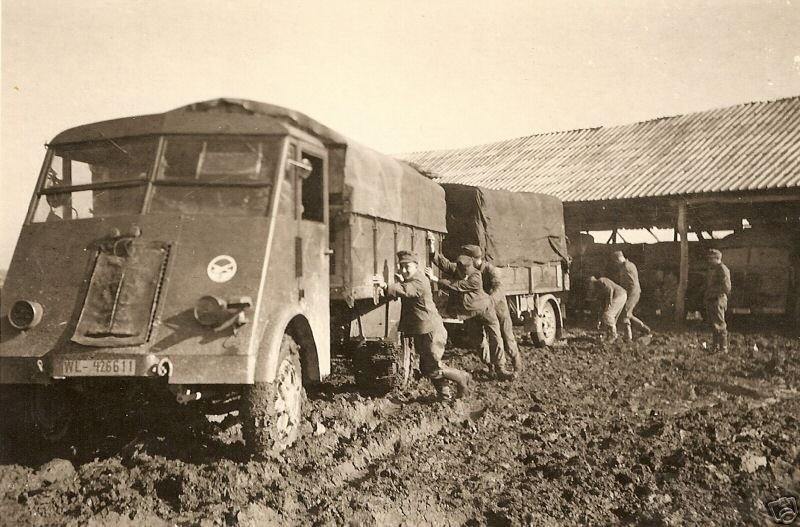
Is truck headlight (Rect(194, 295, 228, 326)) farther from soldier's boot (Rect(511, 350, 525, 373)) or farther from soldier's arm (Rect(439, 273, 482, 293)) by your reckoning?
soldier's boot (Rect(511, 350, 525, 373))

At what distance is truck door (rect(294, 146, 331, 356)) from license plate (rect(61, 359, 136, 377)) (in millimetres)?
1362

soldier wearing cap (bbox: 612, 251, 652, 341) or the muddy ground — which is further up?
soldier wearing cap (bbox: 612, 251, 652, 341)

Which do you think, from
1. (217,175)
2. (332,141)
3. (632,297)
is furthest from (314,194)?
(632,297)

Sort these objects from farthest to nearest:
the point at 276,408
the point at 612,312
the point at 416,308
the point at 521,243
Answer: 1. the point at 612,312
2. the point at 521,243
3. the point at 416,308
4. the point at 276,408

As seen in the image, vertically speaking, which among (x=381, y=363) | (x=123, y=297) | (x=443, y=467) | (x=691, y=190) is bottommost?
(x=443, y=467)

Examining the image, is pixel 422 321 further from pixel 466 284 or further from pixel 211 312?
pixel 211 312

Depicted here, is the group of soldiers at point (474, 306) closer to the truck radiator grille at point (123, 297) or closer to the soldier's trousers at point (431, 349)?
the soldier's trousers at point (431, 349)

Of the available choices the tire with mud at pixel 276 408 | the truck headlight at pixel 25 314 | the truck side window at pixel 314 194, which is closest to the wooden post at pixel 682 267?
the truck side window at pixel 314 194

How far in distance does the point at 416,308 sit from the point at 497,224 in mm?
3337

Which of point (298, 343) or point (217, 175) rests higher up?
point (217, 175)

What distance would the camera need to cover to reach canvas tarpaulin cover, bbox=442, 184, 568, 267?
31.6ft

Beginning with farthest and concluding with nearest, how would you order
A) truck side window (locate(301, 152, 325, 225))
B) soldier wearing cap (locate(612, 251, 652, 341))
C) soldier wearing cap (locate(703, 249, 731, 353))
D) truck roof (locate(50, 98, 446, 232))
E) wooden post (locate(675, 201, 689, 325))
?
wooden post (locate(675, 201, 689, 325)), soldier wearing cap (locate(612, 251, 652, 341)), soldier wearing cap (locate(703, 249, 731, 353)), truck side window (locate(301, 152, 325, 225)), truck roof (locate(50, 98, 446, 232))

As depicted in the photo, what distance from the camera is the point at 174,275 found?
14.8ft

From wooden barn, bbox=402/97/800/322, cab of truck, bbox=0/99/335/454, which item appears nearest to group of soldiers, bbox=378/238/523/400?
cab of truck, bbox=0/99/335/454
